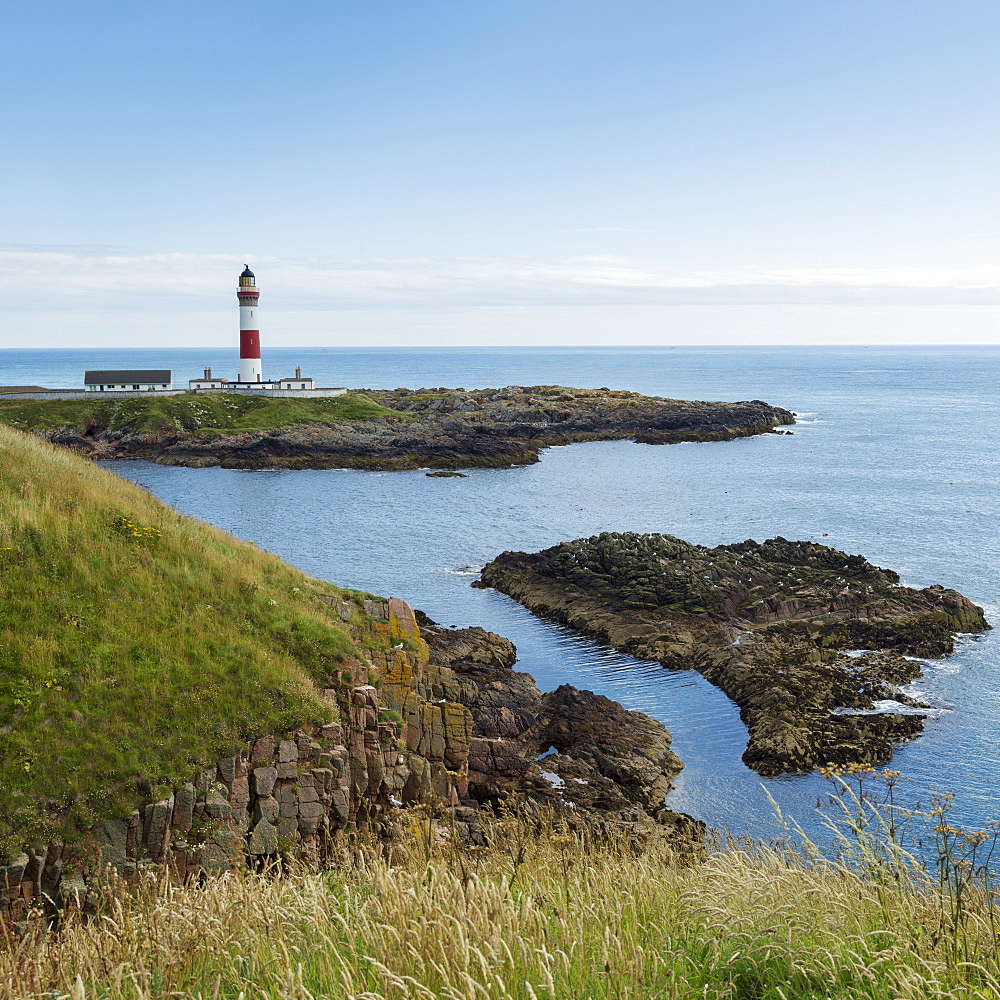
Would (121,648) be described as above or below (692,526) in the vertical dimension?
above

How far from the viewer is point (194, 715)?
44.2 ft

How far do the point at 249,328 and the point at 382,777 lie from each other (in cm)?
8884

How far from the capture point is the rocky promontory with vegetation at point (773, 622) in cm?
2416

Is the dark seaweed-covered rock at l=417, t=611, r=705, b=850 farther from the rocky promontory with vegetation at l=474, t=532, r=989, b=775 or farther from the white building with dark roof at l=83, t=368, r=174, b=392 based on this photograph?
the white building with dark roof at l=83, t=368, r=174, b=392

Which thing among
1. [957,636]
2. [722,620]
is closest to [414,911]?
[722,620]

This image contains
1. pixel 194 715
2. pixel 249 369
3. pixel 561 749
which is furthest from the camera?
pixel 249 369

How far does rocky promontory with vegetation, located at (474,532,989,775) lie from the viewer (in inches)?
951

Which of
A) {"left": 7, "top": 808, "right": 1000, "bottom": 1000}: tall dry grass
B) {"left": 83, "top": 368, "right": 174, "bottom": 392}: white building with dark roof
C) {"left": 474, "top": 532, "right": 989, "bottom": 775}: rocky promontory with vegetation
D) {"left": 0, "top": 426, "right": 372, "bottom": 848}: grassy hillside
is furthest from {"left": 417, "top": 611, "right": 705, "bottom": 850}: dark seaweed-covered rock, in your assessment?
{"left": 83, "top": 368, "right": 174, "bottom": 392}: white building with dark roof

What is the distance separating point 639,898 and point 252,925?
2.70m

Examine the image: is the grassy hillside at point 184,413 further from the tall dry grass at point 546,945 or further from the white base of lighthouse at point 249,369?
the tall dry grass at point 546,945

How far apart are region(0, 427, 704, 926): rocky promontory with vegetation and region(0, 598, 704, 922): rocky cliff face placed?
0.12ft

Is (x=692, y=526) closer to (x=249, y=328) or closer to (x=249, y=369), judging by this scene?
(x=249, y=328)

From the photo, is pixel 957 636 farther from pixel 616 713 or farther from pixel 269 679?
pixel 269 679

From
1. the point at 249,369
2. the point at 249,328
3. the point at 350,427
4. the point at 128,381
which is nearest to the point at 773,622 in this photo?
the point at 350,427
